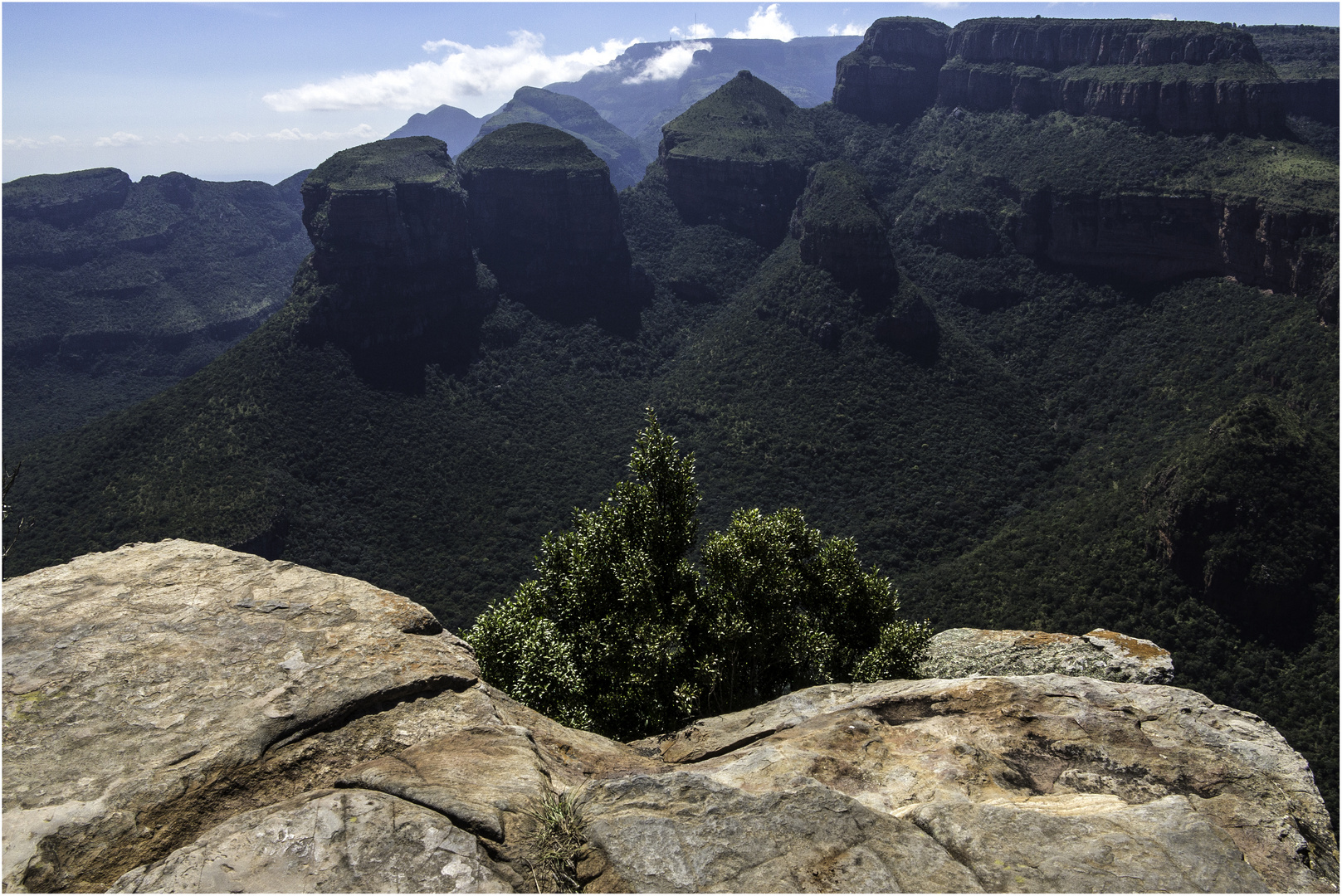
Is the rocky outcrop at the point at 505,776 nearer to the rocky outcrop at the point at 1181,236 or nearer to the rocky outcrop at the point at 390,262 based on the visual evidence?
the rocky outcrop at the point at 1181,236

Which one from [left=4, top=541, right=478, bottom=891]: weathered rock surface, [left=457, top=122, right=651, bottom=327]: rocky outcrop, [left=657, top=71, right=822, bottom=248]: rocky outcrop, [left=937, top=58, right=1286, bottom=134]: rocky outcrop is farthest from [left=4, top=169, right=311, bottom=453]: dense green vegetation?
[left=937, top=58, right=1286, bottom=134]: rocky outcrop

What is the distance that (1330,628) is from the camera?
54094 millimetres

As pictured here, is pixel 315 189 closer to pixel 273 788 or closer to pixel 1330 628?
pixel 273 788

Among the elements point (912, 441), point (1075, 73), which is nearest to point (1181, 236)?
point (912, 441)

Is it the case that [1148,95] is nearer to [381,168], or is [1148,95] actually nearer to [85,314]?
[381,168]

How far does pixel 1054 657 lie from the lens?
27.7 meters

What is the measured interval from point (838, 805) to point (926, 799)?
223 centimetres

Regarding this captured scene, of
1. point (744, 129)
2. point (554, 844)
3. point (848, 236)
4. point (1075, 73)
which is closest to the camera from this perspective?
point (554, 844)

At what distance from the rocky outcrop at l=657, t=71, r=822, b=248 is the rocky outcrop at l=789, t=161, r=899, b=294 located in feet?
82.4

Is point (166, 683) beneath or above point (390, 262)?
beneath

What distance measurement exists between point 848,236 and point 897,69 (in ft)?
289

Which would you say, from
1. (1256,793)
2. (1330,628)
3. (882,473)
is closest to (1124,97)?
(882,473)

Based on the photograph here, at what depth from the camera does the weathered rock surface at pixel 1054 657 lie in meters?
26.0

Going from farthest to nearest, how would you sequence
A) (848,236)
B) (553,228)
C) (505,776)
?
(553,228) → (848,236) → (505,776)
